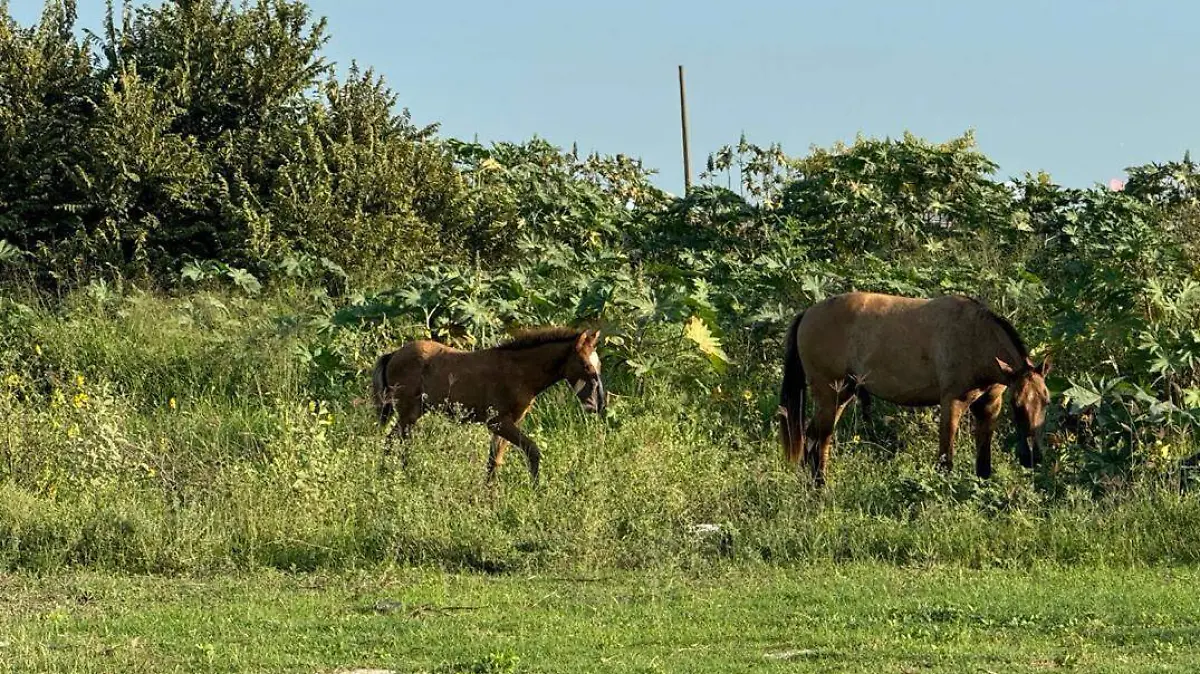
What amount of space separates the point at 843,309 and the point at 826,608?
18.2ft

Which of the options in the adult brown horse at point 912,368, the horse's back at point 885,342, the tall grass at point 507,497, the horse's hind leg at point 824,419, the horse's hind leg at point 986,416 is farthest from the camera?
the horse's hind leg at point 824,419

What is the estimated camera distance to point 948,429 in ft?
42.9

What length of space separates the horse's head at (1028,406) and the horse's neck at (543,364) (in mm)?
3836

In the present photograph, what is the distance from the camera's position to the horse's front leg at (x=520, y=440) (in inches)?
516

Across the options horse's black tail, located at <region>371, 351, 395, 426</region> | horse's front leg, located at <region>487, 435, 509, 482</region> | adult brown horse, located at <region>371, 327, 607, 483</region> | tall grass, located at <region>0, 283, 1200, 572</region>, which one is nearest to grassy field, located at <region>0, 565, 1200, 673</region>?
tall grass, located at <region>0, 283, 1200, 572</region>

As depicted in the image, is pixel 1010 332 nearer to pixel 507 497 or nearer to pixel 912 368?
pixel 912 368

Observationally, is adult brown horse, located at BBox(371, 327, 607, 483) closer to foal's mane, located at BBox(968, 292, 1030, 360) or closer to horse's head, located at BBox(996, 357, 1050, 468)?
foal's mane, located at BBox(968, 292, 1030, 360)

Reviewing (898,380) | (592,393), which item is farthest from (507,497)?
(898,380)

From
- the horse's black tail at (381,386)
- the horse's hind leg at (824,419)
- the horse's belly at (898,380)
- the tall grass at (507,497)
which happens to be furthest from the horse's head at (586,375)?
the horse's belly at (898,380)

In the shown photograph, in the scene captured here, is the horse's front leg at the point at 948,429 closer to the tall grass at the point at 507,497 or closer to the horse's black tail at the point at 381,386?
the tall grass at the point at 507,497

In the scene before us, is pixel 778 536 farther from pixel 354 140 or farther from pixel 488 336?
pixel 354 140

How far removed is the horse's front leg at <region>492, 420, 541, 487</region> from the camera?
1312 cm

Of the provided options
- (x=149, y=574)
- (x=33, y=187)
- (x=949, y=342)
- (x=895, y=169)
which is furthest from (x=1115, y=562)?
(x=33, y=187)

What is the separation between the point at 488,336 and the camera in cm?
1620
